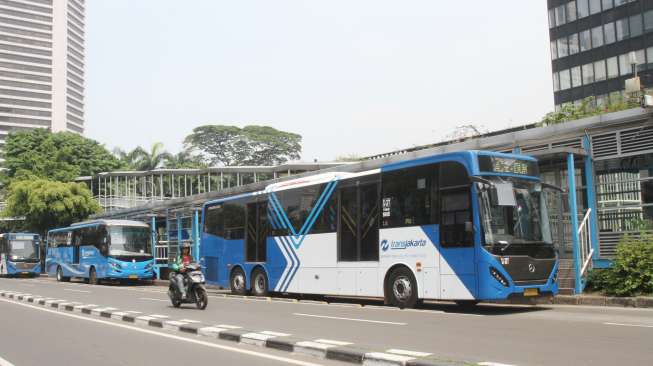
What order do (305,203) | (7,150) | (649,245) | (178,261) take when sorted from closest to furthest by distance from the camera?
(649,245) < (178,261) < (305,203) < (7,150)

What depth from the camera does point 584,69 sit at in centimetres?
5750

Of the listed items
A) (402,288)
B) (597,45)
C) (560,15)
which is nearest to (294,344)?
(402,288)

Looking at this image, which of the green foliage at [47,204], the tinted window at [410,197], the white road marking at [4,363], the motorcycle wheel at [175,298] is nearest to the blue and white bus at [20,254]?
the green foliage at [47,204]

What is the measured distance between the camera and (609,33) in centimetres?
5478

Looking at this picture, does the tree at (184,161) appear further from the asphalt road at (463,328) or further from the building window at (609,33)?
the asphalt road at (463,328)

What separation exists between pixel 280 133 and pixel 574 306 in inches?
2856

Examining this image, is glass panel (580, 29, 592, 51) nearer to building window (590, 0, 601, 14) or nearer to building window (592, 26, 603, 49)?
building window (592, 26, 603, 49)

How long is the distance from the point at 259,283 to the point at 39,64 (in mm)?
131018

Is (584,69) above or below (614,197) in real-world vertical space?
above

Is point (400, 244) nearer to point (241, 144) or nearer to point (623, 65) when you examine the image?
point (623, 65)

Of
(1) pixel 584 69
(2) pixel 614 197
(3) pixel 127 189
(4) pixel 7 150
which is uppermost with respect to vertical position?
(1) pixel 584 69

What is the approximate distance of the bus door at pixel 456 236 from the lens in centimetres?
1316

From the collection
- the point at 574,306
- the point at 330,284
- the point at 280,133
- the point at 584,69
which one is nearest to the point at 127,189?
the point at 280,133

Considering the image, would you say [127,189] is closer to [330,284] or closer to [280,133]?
[280,133]
